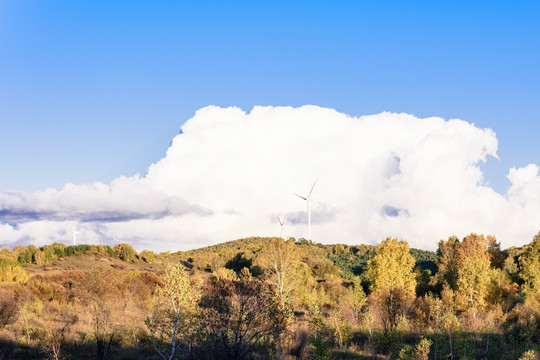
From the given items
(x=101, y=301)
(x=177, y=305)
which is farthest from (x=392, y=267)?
(x=177, y=305)

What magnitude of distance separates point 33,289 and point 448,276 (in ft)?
256

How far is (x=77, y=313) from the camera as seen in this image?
202ft

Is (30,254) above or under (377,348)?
above

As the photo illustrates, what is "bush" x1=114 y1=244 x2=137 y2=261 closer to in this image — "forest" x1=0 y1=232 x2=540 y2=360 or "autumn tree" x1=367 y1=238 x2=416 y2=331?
"forest" x1=0 y1=232 x2=540 y2=360

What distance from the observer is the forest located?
31.4 metres

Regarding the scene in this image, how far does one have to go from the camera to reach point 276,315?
31984mm

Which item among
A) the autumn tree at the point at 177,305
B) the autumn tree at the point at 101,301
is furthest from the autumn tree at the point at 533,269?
the autumn tree at the point at 101,301

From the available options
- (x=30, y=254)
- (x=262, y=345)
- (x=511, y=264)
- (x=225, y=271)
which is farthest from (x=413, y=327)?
(x=30, y=254)

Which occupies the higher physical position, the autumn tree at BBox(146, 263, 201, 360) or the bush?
the bush

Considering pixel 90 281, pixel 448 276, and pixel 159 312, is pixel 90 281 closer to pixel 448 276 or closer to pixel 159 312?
pixel 159 312

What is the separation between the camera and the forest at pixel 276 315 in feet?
103

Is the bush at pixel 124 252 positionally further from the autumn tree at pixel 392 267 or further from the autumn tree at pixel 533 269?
the autumn tree at pixel 533 269

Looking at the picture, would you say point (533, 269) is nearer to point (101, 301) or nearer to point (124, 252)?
point (101, 301)

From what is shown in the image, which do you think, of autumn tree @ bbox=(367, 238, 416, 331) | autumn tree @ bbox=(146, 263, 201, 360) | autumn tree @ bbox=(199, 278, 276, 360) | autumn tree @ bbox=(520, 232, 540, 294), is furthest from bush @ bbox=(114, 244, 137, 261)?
autumn tree @ bbox=(199, 278, 276, 360)
